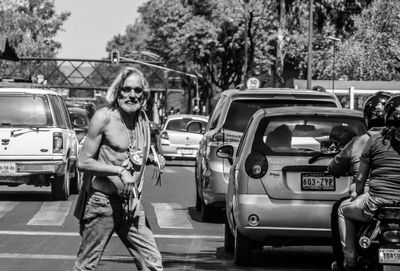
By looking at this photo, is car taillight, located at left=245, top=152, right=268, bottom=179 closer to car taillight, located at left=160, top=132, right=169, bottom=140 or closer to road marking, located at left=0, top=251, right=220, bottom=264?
road marking, located at left=0, top=251, right=220, bottom=264

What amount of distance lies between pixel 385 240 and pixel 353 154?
101 cm

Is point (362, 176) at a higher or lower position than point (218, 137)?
higher

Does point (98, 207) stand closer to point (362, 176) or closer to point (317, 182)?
point (362, 176)

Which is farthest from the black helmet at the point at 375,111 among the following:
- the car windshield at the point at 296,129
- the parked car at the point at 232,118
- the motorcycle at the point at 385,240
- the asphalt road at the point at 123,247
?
the parked car at the point at 232,118

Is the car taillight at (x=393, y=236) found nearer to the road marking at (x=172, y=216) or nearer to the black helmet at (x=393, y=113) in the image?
the black helmet at (x=393, y=113)

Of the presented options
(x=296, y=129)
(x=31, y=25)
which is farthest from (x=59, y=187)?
(x=31, y=25)

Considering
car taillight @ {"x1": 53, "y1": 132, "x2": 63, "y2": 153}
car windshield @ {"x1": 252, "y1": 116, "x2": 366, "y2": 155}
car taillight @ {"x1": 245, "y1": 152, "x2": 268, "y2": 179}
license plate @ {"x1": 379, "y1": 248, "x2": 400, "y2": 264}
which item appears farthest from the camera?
car taillight @ {"x1": 53, "y1": 132, "x2": 63, "y2": 153}

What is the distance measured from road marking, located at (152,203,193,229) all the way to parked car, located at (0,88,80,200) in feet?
6.01

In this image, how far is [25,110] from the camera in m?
19.6

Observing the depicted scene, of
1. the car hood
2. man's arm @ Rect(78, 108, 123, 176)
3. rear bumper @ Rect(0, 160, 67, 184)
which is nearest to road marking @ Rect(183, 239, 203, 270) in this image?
man's arm @ Rect(78, 108, 123, 176)

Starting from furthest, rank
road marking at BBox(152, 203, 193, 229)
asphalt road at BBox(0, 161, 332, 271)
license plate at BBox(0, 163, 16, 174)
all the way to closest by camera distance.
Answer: license plate at BBox(0, 163, 16, 174), road marking at BBox(152, 203, 193, 229), asphalt road at BBox(0, 161, 332, 271)

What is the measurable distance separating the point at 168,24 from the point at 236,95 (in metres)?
48.6

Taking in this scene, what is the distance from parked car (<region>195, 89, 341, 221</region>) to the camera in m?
14.4

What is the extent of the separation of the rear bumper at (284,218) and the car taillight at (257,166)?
0.69 ft
